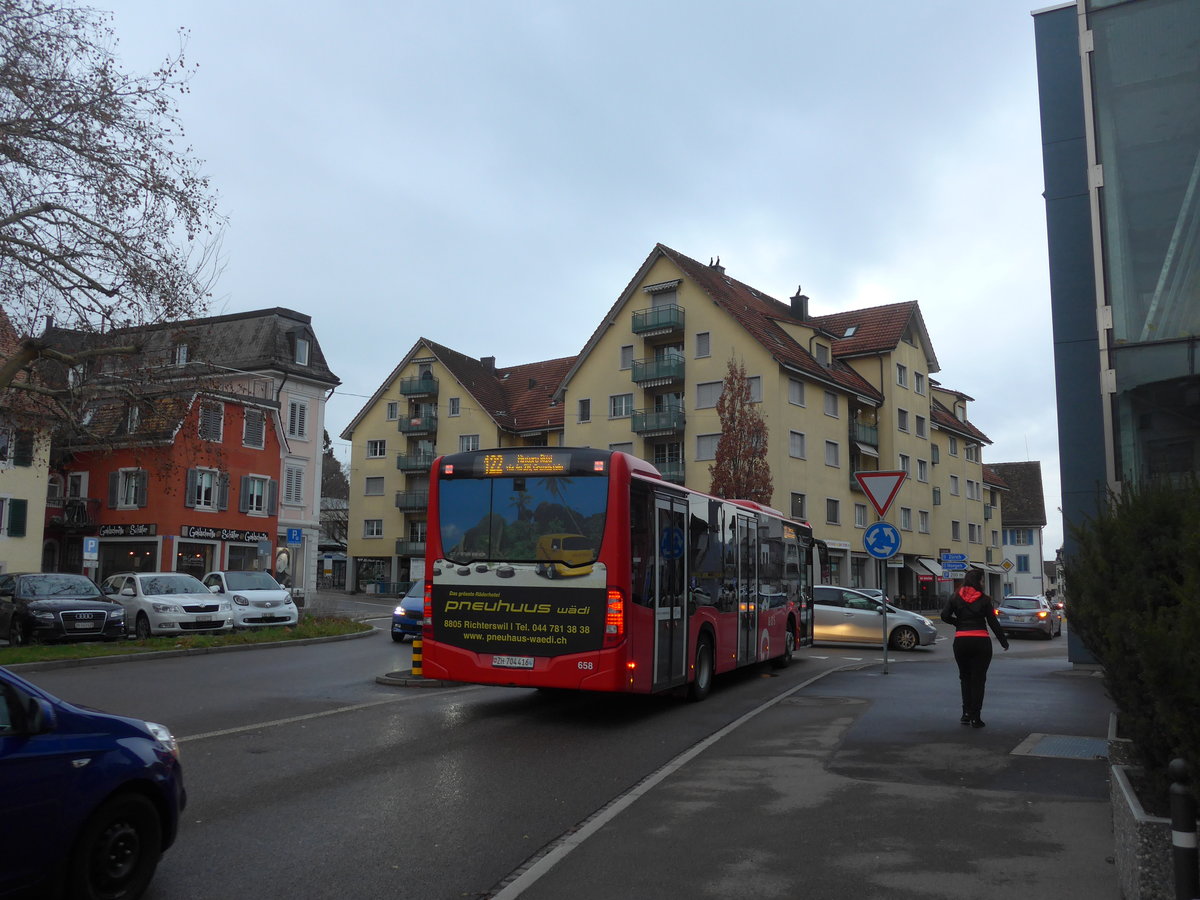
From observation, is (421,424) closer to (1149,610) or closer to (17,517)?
(17,517)

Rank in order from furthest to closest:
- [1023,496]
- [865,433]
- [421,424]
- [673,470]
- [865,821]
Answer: [1023,496] < [421,424] < [865,433] < [673,470] < [865,821]

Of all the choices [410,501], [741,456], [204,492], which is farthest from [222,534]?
[741,456]

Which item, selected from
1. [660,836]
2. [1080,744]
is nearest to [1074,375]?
[1080,744]

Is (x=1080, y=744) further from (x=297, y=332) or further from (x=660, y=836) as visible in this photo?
(x=297, y=332)

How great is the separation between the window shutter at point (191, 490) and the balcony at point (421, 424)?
1951cm

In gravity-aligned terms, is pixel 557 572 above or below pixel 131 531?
below

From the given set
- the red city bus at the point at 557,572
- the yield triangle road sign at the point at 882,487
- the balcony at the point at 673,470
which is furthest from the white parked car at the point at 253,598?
the balcony at the point at 673,470

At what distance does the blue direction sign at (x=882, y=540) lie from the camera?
1742cm

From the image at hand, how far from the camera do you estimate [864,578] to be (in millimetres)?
56281

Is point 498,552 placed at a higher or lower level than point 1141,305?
lower

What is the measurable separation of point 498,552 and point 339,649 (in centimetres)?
1233

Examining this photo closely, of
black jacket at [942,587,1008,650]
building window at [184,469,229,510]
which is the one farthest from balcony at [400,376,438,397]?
black jacket at [942,587,1008,650]

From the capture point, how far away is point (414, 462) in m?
66.9

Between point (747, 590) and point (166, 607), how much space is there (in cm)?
1492
